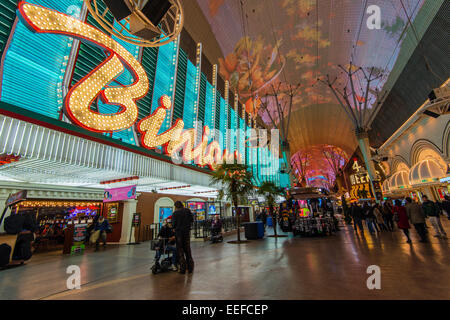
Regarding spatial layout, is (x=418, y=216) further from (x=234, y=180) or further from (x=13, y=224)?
(x=13, y=224)

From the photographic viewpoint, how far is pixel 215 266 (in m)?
5.82

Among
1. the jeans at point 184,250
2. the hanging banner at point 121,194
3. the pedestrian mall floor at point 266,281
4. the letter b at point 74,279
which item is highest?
the hanging banner at point 121,194

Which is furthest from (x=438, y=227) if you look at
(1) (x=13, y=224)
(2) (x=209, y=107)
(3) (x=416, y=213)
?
(1) (x=13, y=224)

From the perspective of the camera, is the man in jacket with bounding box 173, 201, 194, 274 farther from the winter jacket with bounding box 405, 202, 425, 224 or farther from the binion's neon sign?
the winter jacket with bounding box 405, 202, 425, 224

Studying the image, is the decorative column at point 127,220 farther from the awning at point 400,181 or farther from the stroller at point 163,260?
the awning at point 400,181

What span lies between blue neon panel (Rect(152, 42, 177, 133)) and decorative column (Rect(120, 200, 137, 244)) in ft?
18.6

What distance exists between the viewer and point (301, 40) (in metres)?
26.1

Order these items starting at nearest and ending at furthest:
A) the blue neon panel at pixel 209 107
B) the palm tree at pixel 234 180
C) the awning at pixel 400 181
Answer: the palm tree at pixel 234 180 < the blue neon panel at pixel 209 107 < the awning at pixel 400 181

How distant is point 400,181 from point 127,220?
31188 millimetres

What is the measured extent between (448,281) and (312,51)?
31.5 m

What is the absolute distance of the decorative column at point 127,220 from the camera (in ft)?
42.2

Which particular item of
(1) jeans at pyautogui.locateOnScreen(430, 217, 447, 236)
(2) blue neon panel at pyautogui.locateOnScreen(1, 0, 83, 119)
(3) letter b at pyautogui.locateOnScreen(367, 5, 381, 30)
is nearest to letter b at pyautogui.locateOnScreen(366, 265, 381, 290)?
(1) jeans at pyautogui.locateOnScreen(430, 217, 447, 236)

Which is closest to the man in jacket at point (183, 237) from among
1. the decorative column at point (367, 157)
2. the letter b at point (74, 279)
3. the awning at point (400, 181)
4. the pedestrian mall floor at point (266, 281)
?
the pedestrian mall floor at point (266, 281)

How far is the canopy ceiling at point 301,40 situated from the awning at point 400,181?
11.9m
